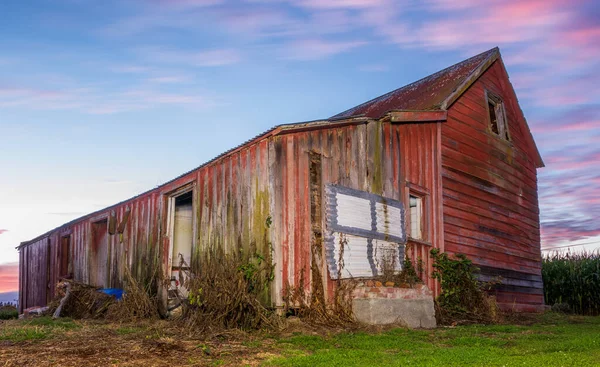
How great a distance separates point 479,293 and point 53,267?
15.4m

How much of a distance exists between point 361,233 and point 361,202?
2.31 ft

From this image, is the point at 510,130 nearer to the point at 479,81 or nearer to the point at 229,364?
the point at 479,81

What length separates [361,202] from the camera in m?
13.1

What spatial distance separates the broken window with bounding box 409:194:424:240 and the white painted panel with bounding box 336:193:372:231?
7.03 feet

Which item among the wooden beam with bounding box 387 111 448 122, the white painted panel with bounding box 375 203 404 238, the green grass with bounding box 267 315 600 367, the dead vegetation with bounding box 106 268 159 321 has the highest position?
the wooden beam with bounding box 387 111 448 122

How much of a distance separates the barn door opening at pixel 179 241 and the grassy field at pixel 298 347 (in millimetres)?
3147

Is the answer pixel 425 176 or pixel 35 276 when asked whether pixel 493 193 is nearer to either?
pixel 425 176

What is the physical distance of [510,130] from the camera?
64.5ft

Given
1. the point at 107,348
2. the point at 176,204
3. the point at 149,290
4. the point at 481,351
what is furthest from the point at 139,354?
the point at 176,204

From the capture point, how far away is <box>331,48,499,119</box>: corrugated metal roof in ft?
54.3

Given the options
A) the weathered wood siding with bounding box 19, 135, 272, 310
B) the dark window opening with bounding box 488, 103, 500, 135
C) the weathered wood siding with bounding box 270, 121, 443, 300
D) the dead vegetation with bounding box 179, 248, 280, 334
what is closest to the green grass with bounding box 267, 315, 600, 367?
the dead vegetation with bounding box 179, 248, 280, 334

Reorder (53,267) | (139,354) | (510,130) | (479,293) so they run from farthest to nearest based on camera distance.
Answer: (53,267) → (510,130) → (479,293) → (139,354)

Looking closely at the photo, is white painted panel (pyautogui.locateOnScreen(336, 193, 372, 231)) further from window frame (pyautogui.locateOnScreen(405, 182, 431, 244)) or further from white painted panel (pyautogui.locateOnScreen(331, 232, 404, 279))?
window frame (pyautogui.locateOnScreen(405, 182, 431, 244))

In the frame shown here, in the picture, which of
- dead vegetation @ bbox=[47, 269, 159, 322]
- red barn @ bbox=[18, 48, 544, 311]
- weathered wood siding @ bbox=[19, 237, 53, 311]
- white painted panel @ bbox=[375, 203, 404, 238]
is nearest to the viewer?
red barn @ bbox=[18, 48, 544, 311]
